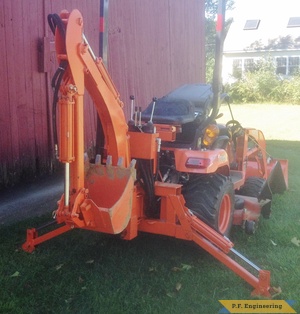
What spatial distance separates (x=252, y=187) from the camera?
6.36m

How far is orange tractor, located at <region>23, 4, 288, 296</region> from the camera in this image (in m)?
3.88

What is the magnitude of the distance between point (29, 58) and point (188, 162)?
12.2ft

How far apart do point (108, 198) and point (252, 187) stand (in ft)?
8.55

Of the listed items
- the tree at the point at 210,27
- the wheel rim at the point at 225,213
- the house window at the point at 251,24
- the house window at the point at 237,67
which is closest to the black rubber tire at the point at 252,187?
the wheel rim at the point at 225,213

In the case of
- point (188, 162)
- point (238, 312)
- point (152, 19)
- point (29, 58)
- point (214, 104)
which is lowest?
point (238, 312)

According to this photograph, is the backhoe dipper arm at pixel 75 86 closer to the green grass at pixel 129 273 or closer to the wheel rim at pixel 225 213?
the green grass at pixel 129 273

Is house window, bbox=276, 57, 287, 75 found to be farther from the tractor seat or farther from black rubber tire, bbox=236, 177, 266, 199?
the tractor seat

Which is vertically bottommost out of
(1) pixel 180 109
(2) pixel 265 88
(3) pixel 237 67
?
(2) pixel 265 88

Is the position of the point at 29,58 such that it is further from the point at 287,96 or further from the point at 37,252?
the point at 287,96

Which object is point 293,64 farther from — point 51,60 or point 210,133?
point 210,133

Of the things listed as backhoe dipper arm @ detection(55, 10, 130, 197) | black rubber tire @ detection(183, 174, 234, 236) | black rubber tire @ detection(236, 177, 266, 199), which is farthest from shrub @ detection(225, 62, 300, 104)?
backhoe dipper arm @ detection(55, 10, 130, 197)

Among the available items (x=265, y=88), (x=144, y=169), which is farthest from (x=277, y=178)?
(x=265, y=88)

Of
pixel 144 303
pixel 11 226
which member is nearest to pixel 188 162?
pixel 144 303

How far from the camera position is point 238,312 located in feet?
12.6
